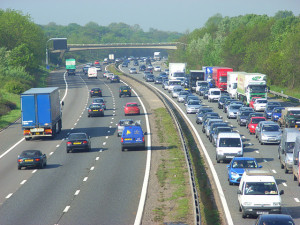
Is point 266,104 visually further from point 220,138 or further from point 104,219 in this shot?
point 104,219

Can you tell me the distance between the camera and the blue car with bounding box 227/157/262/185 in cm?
3088

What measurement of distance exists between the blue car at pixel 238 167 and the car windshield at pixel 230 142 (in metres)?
6.83

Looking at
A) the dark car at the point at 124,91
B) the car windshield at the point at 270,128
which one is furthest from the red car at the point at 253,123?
the dark car at the point at 124,91

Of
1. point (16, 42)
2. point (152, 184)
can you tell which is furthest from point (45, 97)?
point (16, 42)

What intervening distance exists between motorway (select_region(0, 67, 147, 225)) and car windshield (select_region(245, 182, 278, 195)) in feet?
15.7

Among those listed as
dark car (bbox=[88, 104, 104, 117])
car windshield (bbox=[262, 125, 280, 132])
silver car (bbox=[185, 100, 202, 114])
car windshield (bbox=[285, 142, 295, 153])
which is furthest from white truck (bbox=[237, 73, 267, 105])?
car windshield (bbox=[285, 142, 295, 153])

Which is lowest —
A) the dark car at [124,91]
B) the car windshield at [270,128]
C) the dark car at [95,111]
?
the dark car at [124,91]

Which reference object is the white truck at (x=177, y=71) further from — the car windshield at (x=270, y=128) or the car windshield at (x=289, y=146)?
the car windshield at (x=289, y=146)

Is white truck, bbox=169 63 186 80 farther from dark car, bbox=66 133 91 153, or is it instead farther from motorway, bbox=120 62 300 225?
dark car, bbox=66 133 91 153

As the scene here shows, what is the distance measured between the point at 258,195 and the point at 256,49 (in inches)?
Result: 3841

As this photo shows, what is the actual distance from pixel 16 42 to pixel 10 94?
1781 inches

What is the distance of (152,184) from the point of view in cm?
3225

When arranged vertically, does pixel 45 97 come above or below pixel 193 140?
above

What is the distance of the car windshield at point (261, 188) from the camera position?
24516 millimetres
